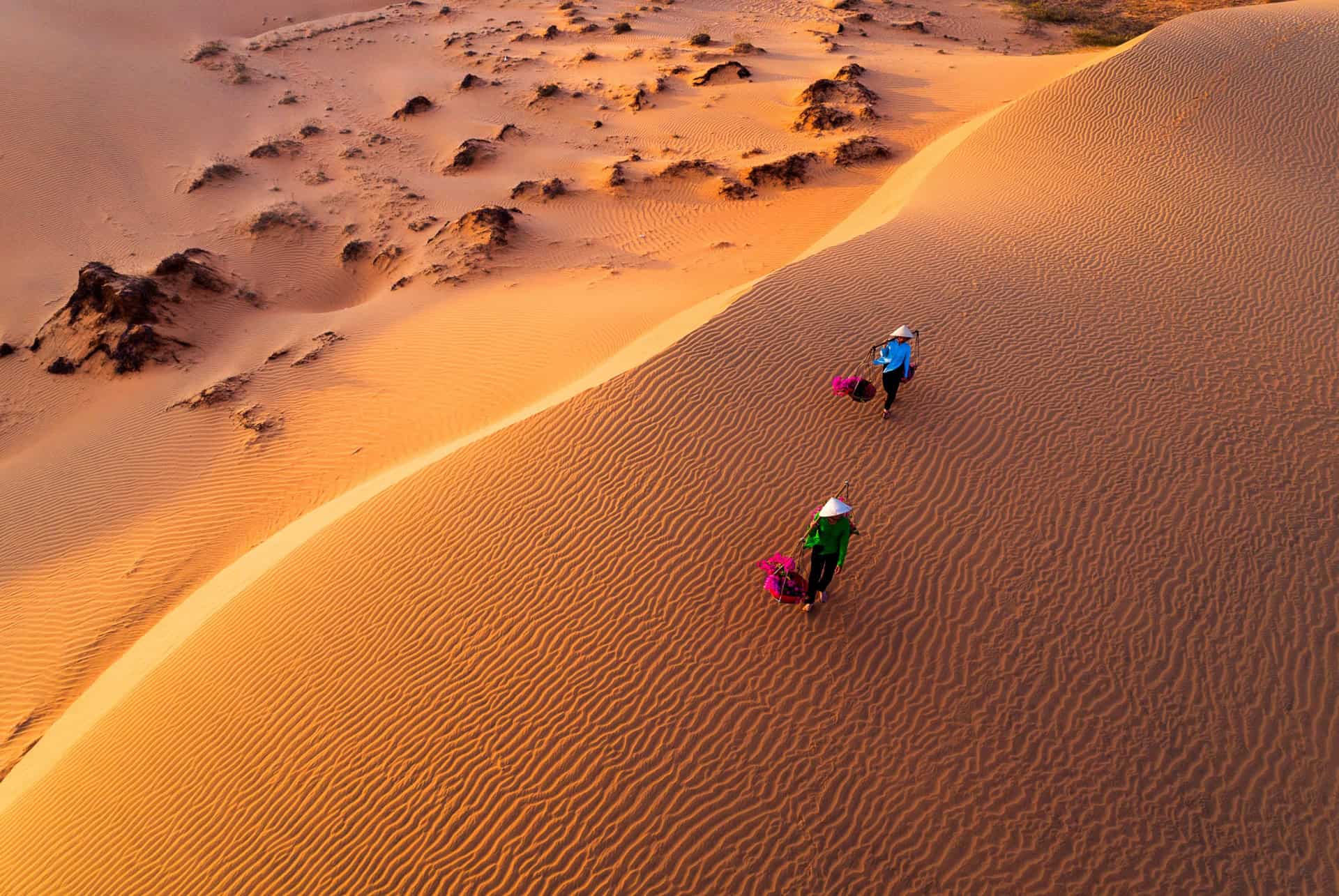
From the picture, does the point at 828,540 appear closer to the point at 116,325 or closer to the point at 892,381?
the point at 892,381

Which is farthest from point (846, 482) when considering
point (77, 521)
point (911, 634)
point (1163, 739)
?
point (77, 521)

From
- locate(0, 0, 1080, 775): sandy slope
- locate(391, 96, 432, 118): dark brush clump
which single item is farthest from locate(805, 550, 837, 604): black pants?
locate(391, 96, 432, 118): dark brush clump

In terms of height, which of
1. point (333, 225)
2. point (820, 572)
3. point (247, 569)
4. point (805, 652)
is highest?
point (820, 572)

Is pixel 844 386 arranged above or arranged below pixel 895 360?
below

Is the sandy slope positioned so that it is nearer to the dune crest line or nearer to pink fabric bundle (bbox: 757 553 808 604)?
the dune crest line

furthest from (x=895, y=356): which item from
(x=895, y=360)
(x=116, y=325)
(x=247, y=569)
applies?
(x=116, y=325)

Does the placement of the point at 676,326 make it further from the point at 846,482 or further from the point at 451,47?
the point at 451,47
